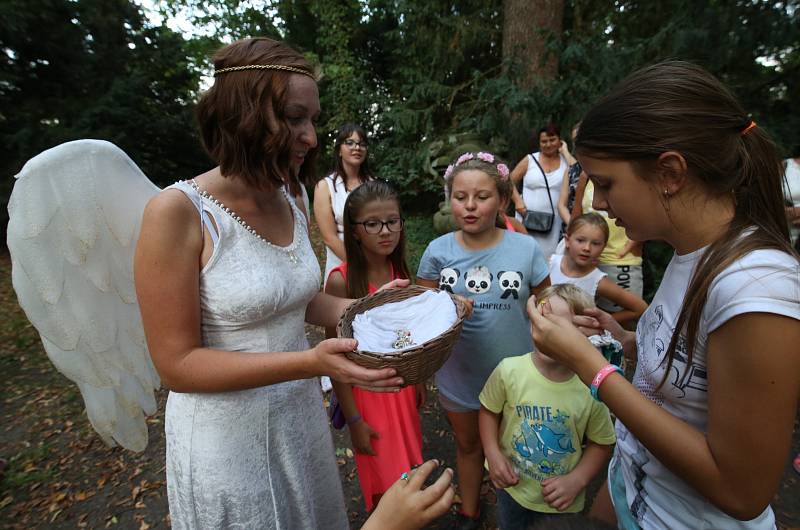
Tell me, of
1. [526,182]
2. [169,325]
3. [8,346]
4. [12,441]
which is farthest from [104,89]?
[169,325]

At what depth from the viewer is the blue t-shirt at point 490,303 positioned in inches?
87.7

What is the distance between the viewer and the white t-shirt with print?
0.90 m

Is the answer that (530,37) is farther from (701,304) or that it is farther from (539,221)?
(701,304)

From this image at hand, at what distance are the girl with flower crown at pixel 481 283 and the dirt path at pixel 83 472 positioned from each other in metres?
0.97

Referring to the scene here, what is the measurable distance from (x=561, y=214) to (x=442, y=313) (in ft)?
11.0

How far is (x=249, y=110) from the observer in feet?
4.39

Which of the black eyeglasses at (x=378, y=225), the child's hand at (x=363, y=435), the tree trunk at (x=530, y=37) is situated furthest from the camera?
the tree trunk at (x=530, y=37)

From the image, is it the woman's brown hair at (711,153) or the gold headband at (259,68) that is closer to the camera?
the woman's brown hair at (711,153)

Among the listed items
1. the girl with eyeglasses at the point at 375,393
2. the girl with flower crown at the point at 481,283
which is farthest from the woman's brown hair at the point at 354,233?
the girl with flower crown at the point at 481,283

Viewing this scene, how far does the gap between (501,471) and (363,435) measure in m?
0.71

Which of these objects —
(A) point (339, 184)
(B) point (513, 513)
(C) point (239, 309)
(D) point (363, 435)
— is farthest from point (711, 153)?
(A) point (339, 184)

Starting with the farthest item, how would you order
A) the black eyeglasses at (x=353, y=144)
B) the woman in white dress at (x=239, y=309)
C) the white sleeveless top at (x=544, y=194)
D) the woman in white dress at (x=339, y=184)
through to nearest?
the white sleeveless top at (x=544, y=194)
the black eyeglasses at (x=353, y=144)
the woman in white dress at (x=339, y=184)
the woman in white dress at (x=239, y=309)

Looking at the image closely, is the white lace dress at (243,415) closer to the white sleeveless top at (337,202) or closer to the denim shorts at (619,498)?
the denim shorts at (619,498)

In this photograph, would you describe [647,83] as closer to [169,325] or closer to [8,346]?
[169,325]
